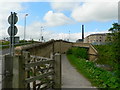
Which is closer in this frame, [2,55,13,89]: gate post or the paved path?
[2,55,13,89]: gate post

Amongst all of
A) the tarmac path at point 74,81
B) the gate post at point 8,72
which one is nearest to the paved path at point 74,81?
the tarmac path at point 74,81

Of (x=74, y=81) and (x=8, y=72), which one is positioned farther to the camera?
(x=74, y=81)

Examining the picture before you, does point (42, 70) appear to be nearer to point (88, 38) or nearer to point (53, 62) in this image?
point (53, 62)

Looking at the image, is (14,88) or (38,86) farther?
(38,86)

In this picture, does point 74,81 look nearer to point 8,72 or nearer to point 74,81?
point 74,81

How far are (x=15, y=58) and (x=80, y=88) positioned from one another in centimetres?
299

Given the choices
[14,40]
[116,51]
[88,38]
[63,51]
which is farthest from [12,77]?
[88,38]

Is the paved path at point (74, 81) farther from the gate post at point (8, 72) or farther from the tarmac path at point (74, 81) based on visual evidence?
the gate post at point (8, 72)

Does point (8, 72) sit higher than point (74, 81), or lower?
higher

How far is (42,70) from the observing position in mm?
5832

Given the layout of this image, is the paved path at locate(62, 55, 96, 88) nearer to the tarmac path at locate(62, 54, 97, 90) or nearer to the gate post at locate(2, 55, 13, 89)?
the tarmac path at locate(62, 54, 97, 90)

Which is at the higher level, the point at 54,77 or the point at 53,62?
the point at 53,62

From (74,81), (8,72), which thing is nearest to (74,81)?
(74,81)

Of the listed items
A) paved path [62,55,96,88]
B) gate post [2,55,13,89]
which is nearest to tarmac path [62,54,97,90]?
paved path [62,55,96,88]
